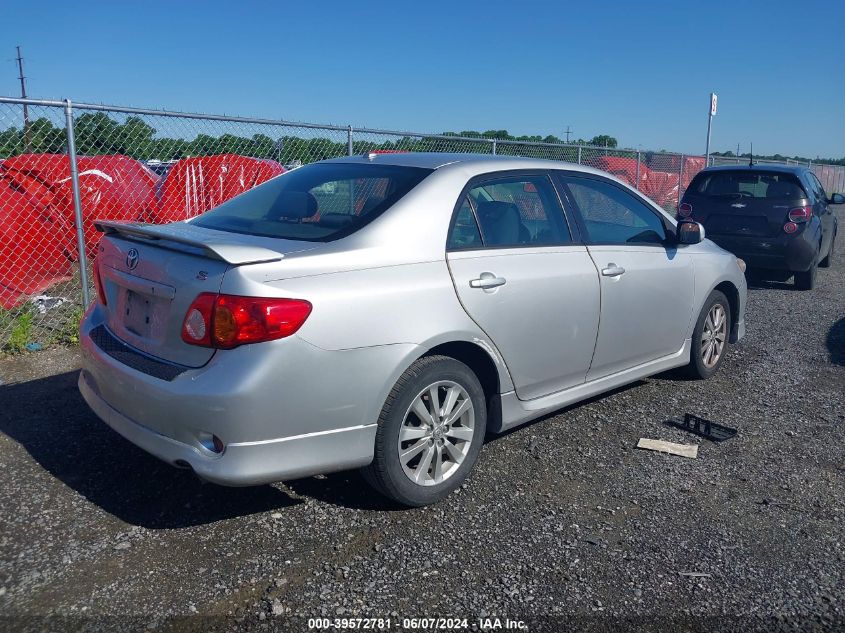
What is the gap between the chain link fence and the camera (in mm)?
6258

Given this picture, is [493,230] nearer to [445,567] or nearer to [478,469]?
[478,469]

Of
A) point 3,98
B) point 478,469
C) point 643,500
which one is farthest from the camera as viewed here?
point 3,98

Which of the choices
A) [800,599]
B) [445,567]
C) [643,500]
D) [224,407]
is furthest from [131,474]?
[800,599]

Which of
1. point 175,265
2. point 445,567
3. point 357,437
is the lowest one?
point 445,567

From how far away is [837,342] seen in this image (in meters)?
7.00

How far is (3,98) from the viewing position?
537cm

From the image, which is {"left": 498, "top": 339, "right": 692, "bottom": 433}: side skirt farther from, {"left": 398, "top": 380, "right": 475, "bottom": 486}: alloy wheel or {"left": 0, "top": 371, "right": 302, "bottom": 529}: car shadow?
{"left": 0, "top": 371, "right": 302, "bottom": 529}: car shadow

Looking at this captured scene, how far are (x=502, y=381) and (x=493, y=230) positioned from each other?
0.80 meters

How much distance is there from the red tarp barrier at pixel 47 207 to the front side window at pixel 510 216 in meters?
4.98

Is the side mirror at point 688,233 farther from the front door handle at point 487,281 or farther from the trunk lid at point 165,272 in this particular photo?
the trunk lid at point 165,272

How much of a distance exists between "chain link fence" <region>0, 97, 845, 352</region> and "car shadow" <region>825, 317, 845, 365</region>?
478 cm

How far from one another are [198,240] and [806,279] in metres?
9.14

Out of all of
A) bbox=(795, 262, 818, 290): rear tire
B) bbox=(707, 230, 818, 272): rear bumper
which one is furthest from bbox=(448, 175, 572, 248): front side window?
bbox=(795, 262, 818, 290): rear tire

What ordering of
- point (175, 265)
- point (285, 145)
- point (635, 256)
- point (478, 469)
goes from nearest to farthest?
1. point (175, 265)
2. point (478, 469)
3. point (635, 256)
4. point (285, 145)
